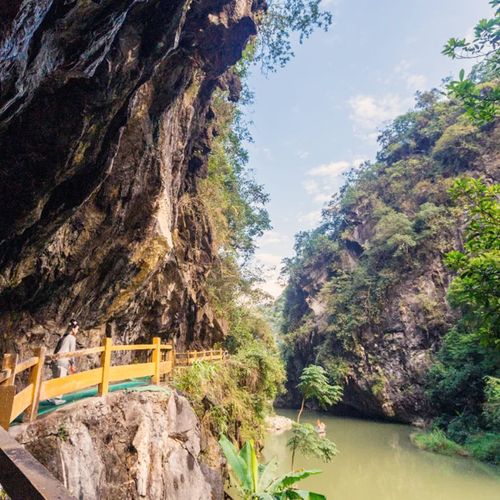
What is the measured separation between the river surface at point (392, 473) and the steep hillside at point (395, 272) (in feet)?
16.8

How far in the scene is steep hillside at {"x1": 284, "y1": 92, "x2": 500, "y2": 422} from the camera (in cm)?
2078

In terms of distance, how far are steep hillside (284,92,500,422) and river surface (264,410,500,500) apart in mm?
5130

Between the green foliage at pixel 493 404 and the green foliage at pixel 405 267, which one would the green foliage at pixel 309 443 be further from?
the green foliage at pixel 493 404

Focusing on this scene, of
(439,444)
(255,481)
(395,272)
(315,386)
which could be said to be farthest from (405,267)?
(255,481)

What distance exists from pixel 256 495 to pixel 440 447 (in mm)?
12025

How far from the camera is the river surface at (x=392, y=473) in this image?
10297mm

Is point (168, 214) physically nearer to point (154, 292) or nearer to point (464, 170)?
point (154, 292)

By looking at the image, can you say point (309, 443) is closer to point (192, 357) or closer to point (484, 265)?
point (192, 357)

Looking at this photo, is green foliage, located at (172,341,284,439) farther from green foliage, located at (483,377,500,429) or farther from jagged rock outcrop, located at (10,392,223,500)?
green foliage, located at (483,377,500,429)

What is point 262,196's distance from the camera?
18344 millimetres

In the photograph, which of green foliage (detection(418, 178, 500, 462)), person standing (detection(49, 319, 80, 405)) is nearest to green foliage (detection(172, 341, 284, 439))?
person standing (detection(49, 319, 80, 405))

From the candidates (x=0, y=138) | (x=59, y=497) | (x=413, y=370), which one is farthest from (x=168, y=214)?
(x=413, y=370)

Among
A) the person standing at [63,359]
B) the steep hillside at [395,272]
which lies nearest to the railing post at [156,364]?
the person standing at [63,359]

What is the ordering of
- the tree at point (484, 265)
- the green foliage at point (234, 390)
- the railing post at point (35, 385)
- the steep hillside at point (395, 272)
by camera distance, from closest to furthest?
the railing post at point (35, 385) → the tree at point (484, 265) → the green foliage at point (234, 390) → the steep hillside at point (395, 272)
